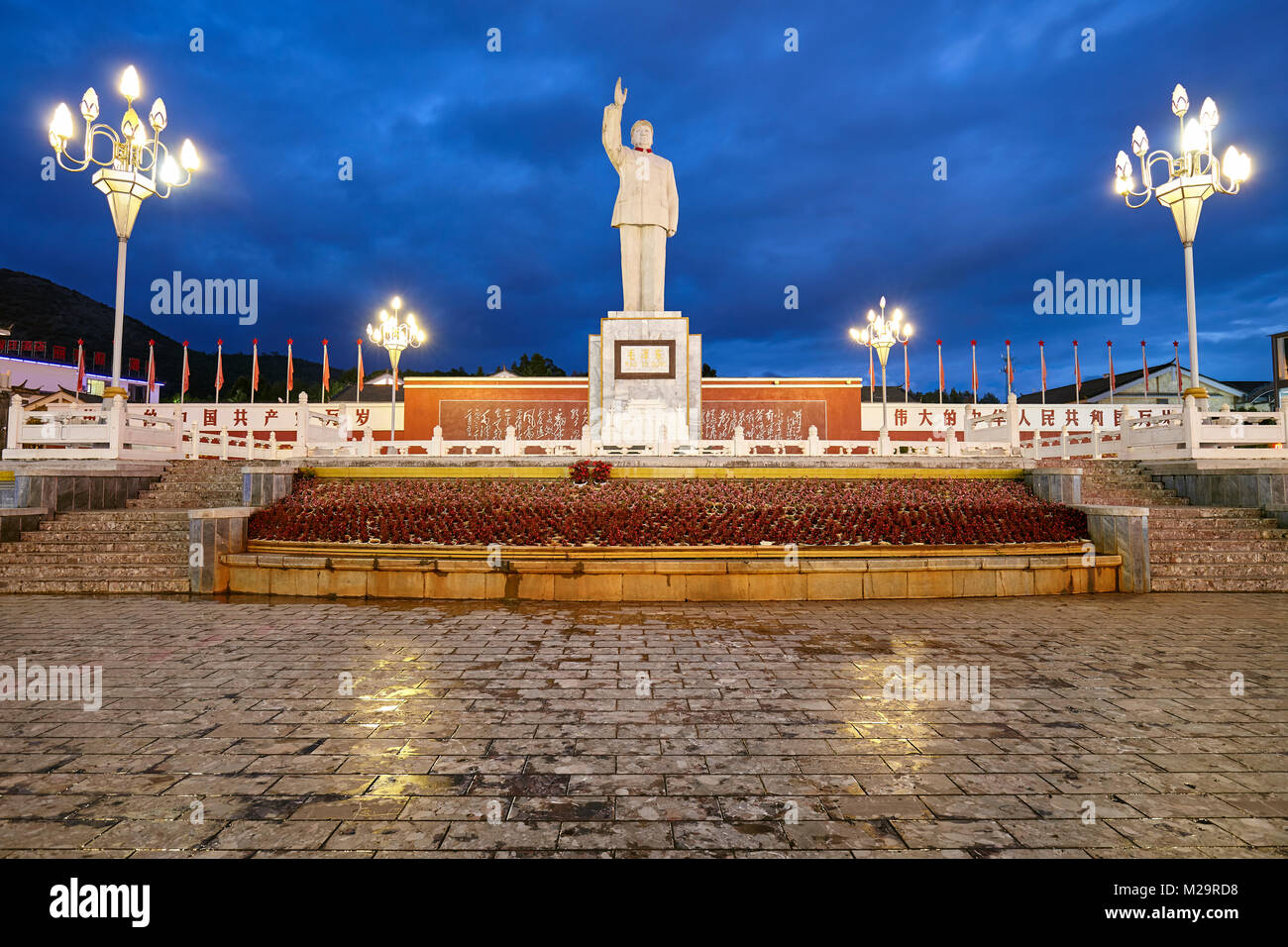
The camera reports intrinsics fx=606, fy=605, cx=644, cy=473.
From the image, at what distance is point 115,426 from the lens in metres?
11.5

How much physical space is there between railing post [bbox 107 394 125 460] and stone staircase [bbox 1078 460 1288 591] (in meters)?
17.3

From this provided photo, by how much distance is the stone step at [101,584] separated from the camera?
7887 mm

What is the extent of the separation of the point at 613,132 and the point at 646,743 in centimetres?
1632

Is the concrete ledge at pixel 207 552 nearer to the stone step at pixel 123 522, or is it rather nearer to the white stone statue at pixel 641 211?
the stone step at pixel 123 522

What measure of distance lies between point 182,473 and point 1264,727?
15029 mm

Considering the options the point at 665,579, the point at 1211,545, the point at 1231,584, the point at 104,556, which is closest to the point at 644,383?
the point at 665,579

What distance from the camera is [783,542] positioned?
27.7ft

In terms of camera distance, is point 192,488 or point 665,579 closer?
point 665,579

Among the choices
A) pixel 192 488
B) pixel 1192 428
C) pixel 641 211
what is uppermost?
pixel 641 211

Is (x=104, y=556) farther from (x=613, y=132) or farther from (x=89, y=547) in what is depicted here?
(x=613, y=132)

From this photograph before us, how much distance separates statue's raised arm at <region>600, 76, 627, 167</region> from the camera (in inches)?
615

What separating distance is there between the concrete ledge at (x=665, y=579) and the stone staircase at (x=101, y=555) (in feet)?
5.77
